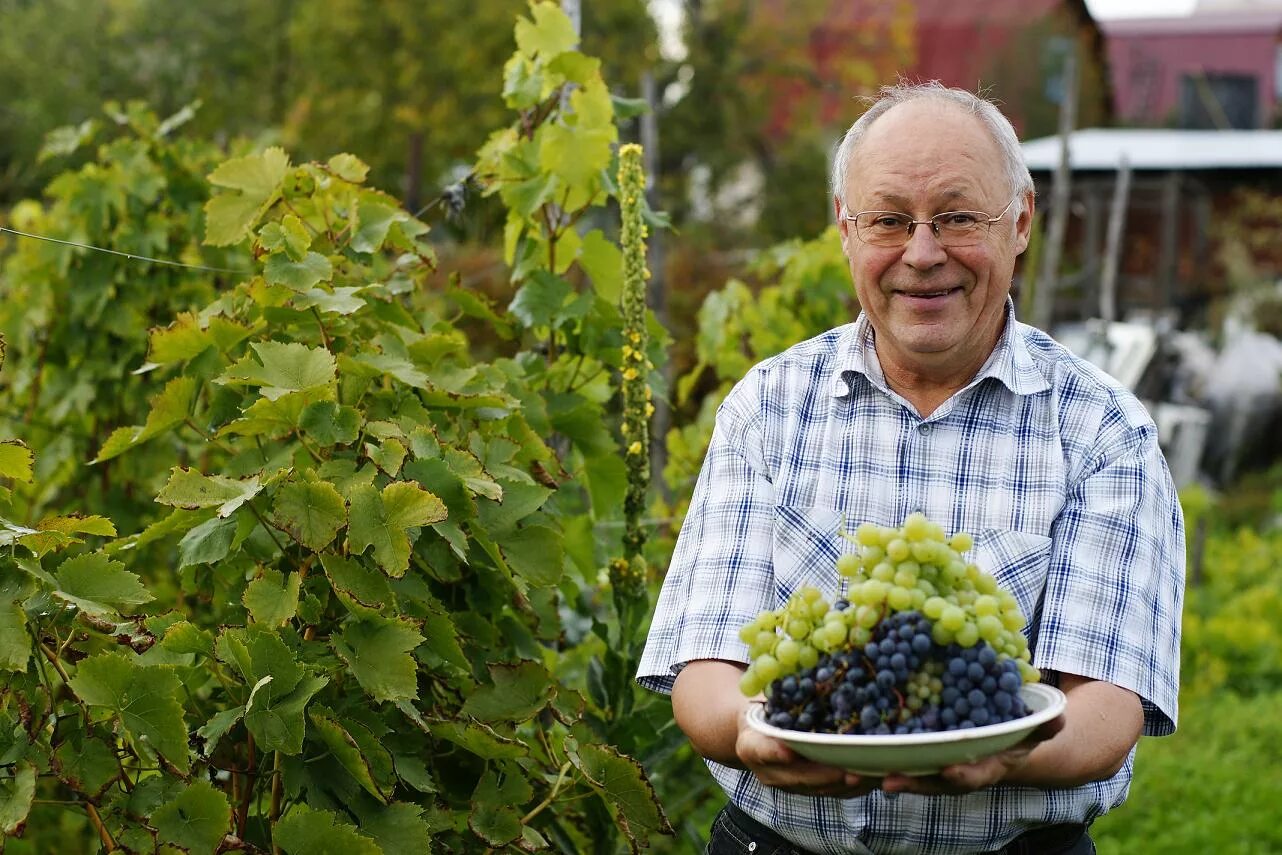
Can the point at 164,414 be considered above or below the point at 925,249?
below

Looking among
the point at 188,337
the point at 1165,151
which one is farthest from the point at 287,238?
the point at 1165,151

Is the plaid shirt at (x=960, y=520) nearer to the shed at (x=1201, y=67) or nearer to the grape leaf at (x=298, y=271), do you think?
the grape leaf at (x=298, y=271)

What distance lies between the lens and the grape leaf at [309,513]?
188cm

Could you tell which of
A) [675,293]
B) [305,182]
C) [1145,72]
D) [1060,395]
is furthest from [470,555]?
[1145,72]

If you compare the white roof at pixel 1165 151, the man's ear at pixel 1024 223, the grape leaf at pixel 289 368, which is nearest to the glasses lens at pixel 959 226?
the man's ear at pixel 1024 223

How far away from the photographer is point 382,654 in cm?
189

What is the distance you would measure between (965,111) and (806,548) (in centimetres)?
61

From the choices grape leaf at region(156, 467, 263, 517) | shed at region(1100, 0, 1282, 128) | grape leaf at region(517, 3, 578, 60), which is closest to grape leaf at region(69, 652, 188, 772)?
grape leaf at region(156, 467, 263, 517)

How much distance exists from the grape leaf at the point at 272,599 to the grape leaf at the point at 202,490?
107 mm

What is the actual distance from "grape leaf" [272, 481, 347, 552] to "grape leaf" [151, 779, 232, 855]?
0.34m

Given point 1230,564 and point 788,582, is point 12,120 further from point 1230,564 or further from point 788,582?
point 788,582

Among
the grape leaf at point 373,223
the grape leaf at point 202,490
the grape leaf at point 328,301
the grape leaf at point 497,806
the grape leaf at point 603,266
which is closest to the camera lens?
the grape leaf at point 202,490

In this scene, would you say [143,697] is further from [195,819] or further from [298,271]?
[298,271]

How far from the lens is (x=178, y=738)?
5.67 ft
